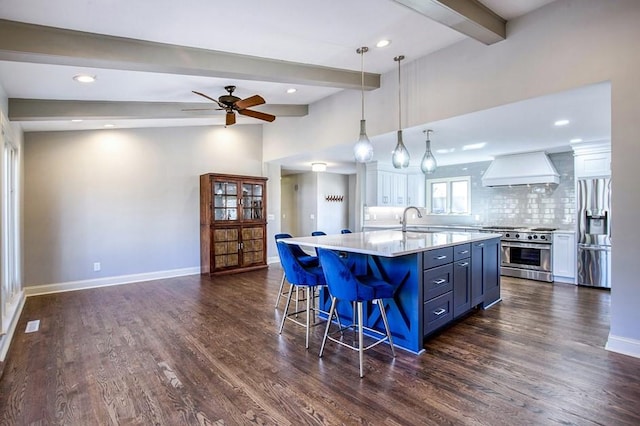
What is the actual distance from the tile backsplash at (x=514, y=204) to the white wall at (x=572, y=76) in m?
3.25

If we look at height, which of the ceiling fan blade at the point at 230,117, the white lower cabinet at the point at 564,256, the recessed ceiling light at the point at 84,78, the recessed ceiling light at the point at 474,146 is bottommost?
the white lower cabinet at the point at 564,256

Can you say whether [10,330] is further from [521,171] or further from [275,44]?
[521,171]

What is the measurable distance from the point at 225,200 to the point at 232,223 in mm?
453

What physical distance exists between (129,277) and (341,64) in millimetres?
4725

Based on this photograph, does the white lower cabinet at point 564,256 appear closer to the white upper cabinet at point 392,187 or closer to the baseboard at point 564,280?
the baseboard at point 564,280

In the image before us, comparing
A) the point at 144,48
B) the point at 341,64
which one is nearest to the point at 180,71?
the point at 144,48

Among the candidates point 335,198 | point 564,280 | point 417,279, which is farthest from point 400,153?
point 335,198

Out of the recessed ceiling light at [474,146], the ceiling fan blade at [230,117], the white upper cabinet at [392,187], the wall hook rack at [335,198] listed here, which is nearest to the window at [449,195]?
the white upper cabinet at [392,187]

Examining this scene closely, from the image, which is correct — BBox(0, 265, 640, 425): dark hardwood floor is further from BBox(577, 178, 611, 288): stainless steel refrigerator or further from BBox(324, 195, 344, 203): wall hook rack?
BBox(324, 195, 344, 203): wall hook rack

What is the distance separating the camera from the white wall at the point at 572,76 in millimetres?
2568

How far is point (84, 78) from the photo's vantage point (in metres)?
3.47

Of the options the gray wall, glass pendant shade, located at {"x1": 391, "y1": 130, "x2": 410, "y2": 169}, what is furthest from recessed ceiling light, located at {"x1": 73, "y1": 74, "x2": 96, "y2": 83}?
glass pendant shade, located at {"x1": 391, "y1": 130, "x2": 410, "y2": 169}

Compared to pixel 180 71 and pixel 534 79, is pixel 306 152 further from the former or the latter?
pixel 534 79

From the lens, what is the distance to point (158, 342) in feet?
9.87
